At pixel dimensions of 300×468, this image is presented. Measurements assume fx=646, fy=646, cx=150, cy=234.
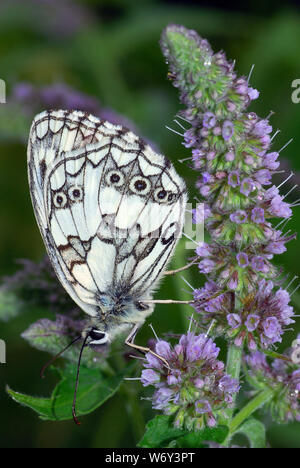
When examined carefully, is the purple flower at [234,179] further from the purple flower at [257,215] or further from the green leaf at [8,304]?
the green leaf at [8,304]

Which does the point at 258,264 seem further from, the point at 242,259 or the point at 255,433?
the point at 255,433

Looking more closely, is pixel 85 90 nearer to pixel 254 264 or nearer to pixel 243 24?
pixel 243 24

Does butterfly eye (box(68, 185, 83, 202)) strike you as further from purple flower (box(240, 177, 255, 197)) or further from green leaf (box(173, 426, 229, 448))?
green leaf (box(173, 426, 229, 448))

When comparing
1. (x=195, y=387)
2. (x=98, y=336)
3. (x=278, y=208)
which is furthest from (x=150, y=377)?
(x=278, y=208)

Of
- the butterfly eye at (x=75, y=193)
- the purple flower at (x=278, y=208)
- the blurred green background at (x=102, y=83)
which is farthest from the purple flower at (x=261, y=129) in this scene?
the blurred green background at (x=102, y=83)
